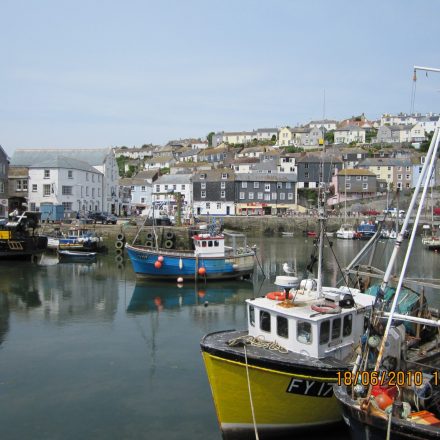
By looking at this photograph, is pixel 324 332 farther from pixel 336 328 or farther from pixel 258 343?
pixel 258 343

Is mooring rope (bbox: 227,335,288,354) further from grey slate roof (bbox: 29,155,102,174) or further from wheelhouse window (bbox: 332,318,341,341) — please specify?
grey slate roof (bbox: 29,155,102,174)

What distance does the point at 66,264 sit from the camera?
38812 mm

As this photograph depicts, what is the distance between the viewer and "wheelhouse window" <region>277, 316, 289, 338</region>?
11.4m

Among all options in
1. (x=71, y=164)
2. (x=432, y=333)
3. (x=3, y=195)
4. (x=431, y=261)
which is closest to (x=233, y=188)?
(x=71, y=164)

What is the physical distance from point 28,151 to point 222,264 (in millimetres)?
44649

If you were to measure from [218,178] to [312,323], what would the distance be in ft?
222

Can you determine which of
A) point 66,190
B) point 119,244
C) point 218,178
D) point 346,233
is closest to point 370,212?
point 346,233

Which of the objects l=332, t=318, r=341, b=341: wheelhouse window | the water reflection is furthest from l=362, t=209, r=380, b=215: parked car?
l=332, t=318, r=341, b=341: wheelhouse window

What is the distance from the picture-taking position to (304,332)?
11.1 metres

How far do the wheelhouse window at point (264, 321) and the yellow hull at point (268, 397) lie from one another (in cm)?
151

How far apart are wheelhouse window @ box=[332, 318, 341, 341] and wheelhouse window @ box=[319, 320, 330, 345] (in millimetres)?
196

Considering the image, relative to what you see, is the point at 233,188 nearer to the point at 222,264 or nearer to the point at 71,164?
the point at 71,164

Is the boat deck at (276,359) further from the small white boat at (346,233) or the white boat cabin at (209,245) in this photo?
the small white boat at (346,233)

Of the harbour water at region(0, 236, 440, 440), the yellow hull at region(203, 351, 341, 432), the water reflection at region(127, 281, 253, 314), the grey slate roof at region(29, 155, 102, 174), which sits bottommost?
the harbour water at region(0, 236, 440, 440)
